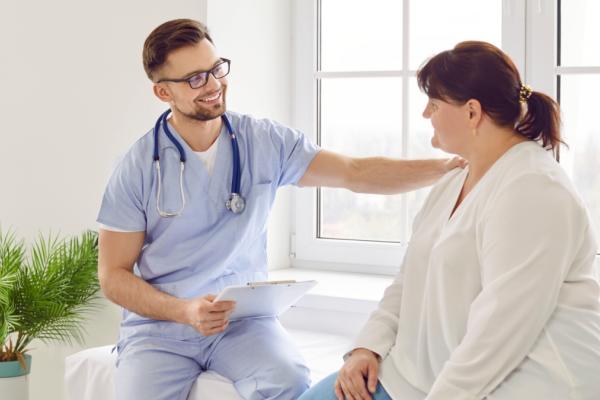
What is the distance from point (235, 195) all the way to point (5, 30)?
1.16 m

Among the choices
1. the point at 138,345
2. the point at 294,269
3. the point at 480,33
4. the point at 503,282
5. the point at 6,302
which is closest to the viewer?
the point at 503,282

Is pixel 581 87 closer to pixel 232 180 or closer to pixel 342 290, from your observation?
pixel 342 290

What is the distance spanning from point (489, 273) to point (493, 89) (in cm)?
35

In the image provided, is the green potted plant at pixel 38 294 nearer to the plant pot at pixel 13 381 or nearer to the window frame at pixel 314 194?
the plant pot at pixel 13 381

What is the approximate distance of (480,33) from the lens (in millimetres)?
2725

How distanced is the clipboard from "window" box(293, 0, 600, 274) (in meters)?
0.84

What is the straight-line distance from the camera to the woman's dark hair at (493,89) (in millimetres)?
1622

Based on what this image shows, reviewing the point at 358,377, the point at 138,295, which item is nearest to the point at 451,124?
Result: the point at 358,377

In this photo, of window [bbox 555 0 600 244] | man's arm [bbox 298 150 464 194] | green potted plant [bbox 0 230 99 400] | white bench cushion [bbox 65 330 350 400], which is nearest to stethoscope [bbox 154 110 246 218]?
man's arm [bbox 298 150 464 194]

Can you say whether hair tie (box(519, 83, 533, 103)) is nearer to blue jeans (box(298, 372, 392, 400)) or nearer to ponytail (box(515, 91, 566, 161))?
ponytail (box(515, 91, 566, 161))

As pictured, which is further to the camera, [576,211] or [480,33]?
[480,33]

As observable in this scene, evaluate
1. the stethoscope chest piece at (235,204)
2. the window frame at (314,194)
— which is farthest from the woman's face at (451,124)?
the window frame at (314,194)

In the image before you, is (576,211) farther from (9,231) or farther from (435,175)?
(9,231)

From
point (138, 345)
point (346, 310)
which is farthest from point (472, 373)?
point (346, 310)
